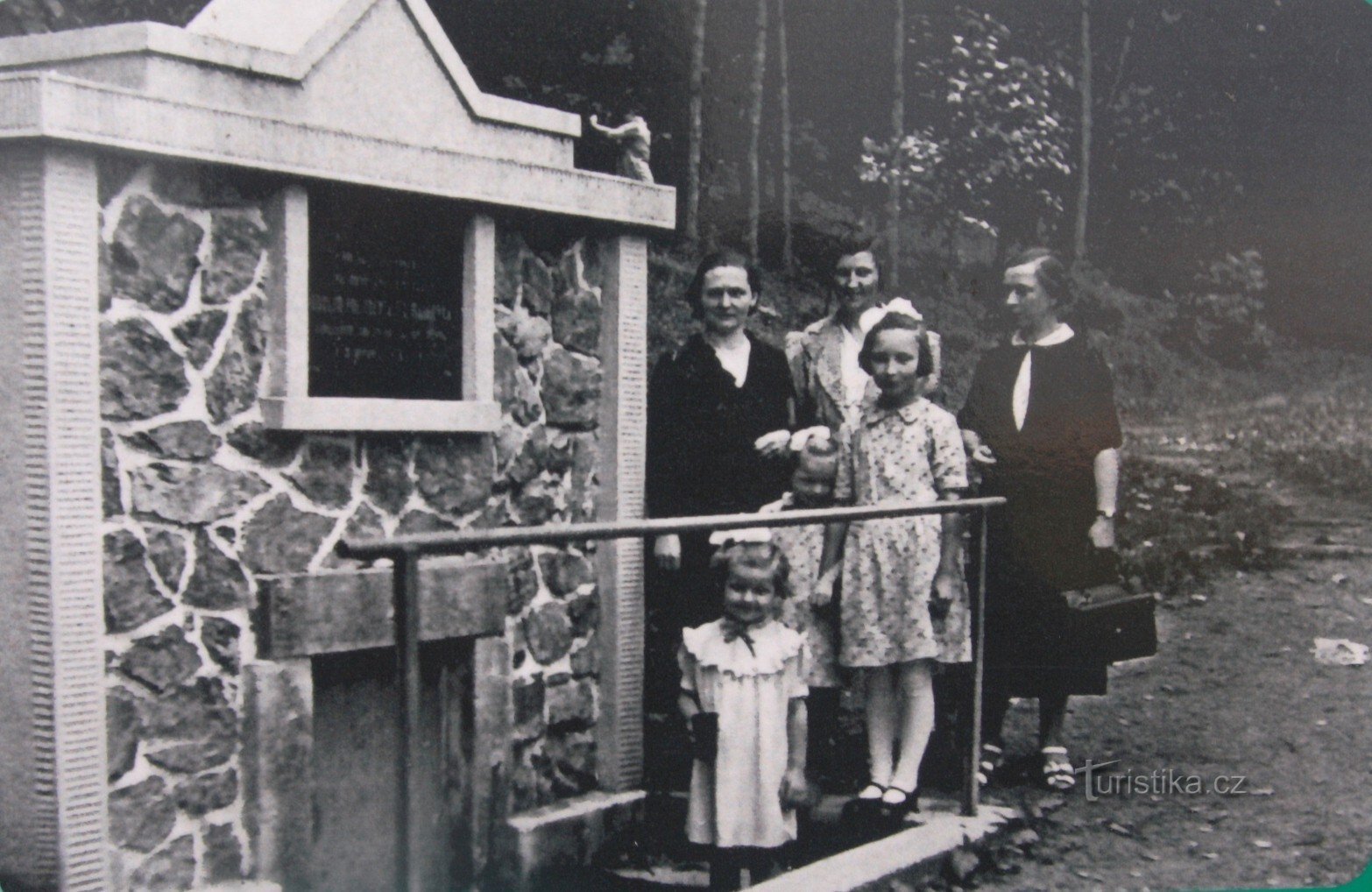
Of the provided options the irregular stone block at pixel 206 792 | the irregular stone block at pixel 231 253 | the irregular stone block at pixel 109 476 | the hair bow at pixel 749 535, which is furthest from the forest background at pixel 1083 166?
the irregular stone block at pixel 206 792

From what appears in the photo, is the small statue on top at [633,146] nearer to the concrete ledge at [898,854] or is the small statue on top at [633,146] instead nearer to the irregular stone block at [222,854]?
the concrete ledge at [898,854]

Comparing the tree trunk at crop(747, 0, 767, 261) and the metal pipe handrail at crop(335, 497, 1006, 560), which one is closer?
the metal pipe handrail at crop(335, 497, 1006, 560)

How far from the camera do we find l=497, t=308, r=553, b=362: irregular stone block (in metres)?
4.09

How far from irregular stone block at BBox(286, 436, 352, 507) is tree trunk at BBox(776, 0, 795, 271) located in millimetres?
2081

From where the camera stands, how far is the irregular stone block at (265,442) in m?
3.38

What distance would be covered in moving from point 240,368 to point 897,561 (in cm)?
203

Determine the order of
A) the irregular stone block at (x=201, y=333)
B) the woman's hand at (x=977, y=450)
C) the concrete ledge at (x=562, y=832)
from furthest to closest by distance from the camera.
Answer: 1. the woman's hand at (x=977, y=450)
2. the concrete ledge at (x=562, y=832)
3. the irregular stone block at (x=201, y=333)

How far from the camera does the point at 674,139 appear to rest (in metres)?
5.20

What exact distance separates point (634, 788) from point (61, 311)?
7.79 ft

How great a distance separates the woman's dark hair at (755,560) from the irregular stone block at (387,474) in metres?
0.92

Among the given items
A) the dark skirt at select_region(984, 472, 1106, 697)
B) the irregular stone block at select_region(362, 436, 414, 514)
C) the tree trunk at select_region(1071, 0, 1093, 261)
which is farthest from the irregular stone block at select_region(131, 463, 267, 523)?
the tree trunk at select_region(1071, 0, 1093, 261)

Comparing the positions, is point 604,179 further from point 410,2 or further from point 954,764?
point 954,764

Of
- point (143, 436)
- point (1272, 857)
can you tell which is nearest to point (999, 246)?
point (1272, 857)

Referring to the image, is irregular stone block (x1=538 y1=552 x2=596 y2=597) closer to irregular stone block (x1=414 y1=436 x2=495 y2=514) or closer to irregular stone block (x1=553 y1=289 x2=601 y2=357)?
irregular stone block (x1=414 y1=436 x2=495 y2=514)
